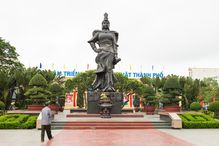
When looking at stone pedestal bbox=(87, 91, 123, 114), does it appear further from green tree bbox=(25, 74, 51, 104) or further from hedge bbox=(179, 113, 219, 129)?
hedge bbox=(179, 113, 219, 129)

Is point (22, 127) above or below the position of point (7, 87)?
below

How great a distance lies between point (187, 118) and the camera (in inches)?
712

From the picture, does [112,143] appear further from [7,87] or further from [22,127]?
[7,87]

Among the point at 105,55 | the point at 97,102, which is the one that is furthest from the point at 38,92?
the point at 105,55

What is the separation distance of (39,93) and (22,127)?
14.8ft

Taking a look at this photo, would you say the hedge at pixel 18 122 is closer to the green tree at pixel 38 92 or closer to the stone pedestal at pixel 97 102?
the green tree at pixel 38 92

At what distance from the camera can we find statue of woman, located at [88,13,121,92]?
22.2 m

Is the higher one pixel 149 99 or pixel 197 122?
pixel 149 99

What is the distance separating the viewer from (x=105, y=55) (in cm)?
2211

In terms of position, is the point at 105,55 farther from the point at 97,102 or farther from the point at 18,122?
the point at 18,122

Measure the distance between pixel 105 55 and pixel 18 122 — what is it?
321 inches

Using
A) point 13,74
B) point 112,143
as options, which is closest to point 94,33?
point 13,74

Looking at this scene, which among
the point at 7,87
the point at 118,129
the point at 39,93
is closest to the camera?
the point at 118,129

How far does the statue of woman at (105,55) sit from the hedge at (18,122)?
21.1 ft
